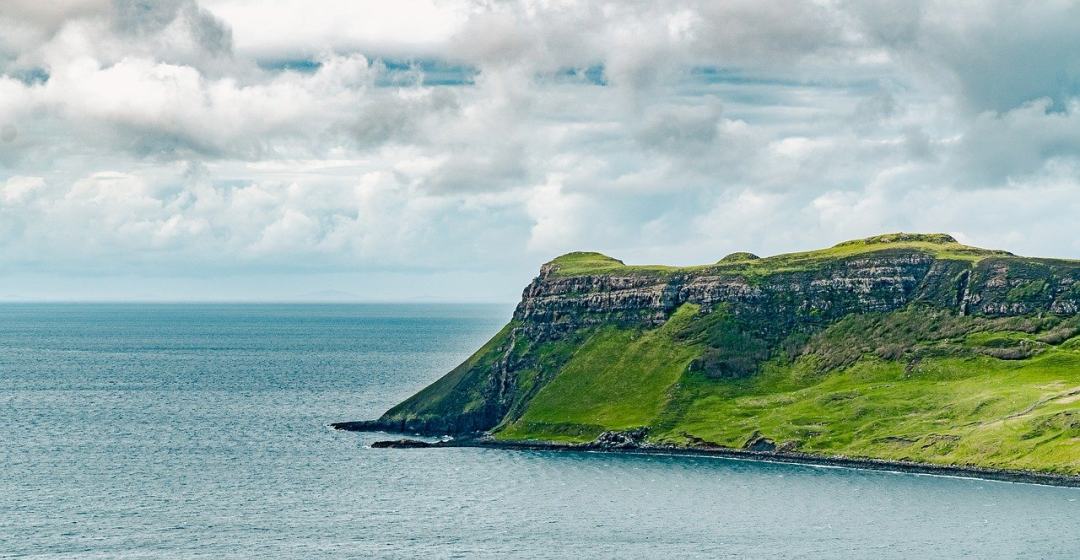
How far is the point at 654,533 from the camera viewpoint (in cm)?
19162

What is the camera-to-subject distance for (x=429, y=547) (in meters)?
181

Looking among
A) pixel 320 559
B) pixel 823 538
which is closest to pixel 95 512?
pixel 320 559

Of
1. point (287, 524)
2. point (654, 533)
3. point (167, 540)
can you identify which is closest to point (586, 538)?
point (654, 533)

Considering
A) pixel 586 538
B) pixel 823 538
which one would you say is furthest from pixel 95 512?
pixel 823 538

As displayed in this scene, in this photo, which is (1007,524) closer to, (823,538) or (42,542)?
(823,538)

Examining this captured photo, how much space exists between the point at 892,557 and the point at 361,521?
85.8 meters

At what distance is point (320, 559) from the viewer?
17162cm

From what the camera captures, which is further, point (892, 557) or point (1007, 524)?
point (1007, 524)

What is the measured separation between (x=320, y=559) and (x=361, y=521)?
27065 millimetres

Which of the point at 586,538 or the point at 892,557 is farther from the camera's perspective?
the point at 586,538

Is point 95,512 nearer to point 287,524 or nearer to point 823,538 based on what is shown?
point 287,524

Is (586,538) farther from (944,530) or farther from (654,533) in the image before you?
(944,530)

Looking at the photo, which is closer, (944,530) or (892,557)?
(892,557)

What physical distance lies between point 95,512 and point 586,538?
274ft
